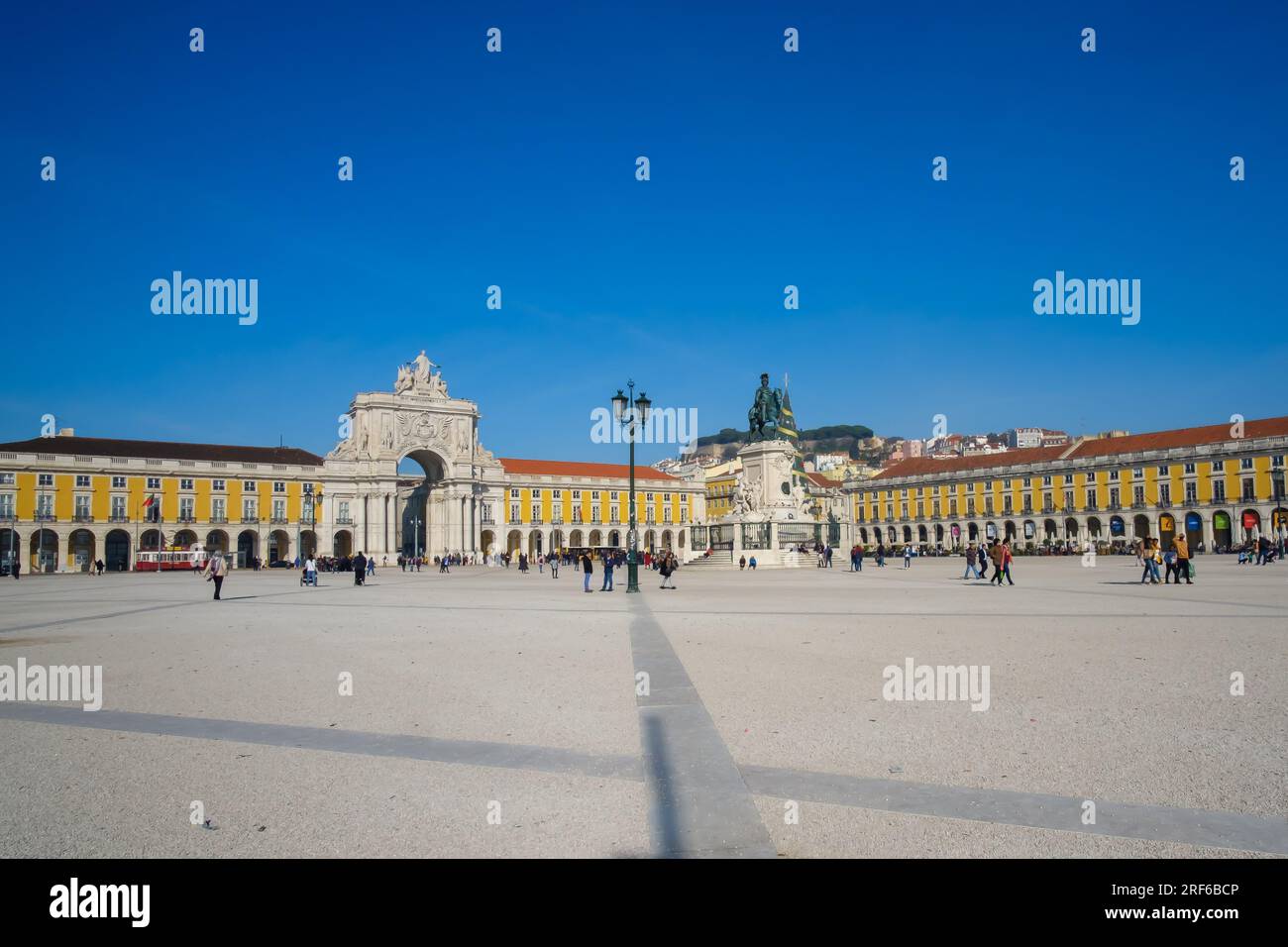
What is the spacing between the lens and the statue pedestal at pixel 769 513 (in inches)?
1677

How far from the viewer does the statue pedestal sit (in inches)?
1677

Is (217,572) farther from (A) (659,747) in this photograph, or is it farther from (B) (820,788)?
(B) (820,788)

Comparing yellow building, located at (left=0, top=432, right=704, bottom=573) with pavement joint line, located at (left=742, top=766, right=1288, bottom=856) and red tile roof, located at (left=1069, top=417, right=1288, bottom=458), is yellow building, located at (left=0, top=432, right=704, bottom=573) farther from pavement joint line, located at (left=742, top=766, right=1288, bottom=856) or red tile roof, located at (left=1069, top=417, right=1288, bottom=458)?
pavement joint line, located at (left=742, top=766, right=1288, bottom=856)

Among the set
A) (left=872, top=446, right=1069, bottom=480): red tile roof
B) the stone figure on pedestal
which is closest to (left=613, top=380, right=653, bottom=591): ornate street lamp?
the stone figure on pedestal

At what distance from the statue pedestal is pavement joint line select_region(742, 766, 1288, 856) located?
36521mm

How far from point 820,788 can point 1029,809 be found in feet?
3.60

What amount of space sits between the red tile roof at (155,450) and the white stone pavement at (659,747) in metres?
Answer: 72.1

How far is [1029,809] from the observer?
4.50 metres

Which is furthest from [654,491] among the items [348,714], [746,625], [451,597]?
[348,714]

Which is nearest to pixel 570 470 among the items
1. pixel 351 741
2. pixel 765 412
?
pixel 765 412

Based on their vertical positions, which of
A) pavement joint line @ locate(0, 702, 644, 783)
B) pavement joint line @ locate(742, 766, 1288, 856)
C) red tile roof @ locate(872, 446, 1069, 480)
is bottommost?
pavement joint line @ locate(0, 702, 644, 783)
